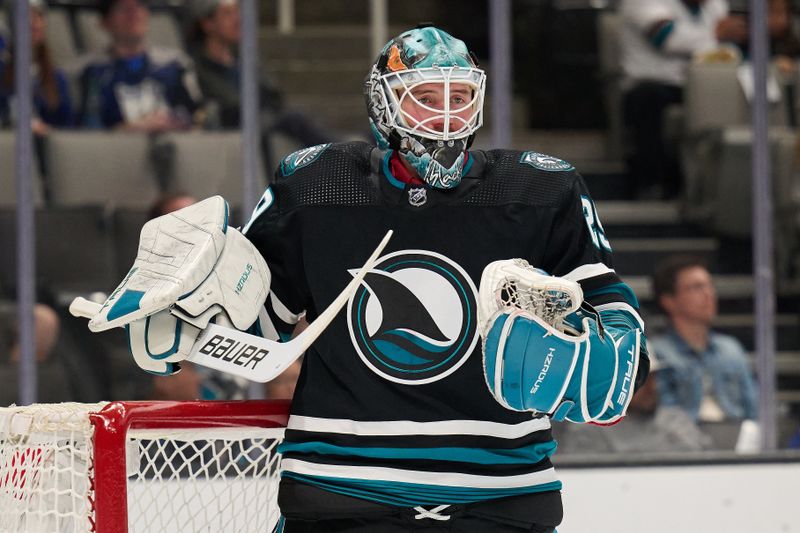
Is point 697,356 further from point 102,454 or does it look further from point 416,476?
point 102,454

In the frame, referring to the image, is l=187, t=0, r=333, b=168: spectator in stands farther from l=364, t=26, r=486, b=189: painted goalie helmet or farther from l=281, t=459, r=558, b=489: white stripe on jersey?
l=281, t=459, r=558, b=489: white stripe on jersey

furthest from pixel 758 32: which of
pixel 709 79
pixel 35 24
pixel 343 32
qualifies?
pixel 35 24

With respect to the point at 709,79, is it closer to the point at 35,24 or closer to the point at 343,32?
the point at 343,32

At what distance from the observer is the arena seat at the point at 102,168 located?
3.12m

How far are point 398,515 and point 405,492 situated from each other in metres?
0.03

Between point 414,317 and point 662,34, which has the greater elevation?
point 662,34

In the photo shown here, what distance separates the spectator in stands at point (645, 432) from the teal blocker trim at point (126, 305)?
1677 millimetres

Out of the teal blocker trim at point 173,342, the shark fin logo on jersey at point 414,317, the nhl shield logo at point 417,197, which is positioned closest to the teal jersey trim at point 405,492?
the shark fin logo on jersey at point 414,317

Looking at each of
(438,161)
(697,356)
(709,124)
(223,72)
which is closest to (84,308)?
(438,161)

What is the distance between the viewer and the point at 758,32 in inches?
128

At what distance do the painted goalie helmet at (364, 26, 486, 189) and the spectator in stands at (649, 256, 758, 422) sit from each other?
1.64 m

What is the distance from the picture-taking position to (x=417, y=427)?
1580 millimetres

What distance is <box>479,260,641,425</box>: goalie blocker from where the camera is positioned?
1.46m

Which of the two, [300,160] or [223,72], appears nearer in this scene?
[300,160]
